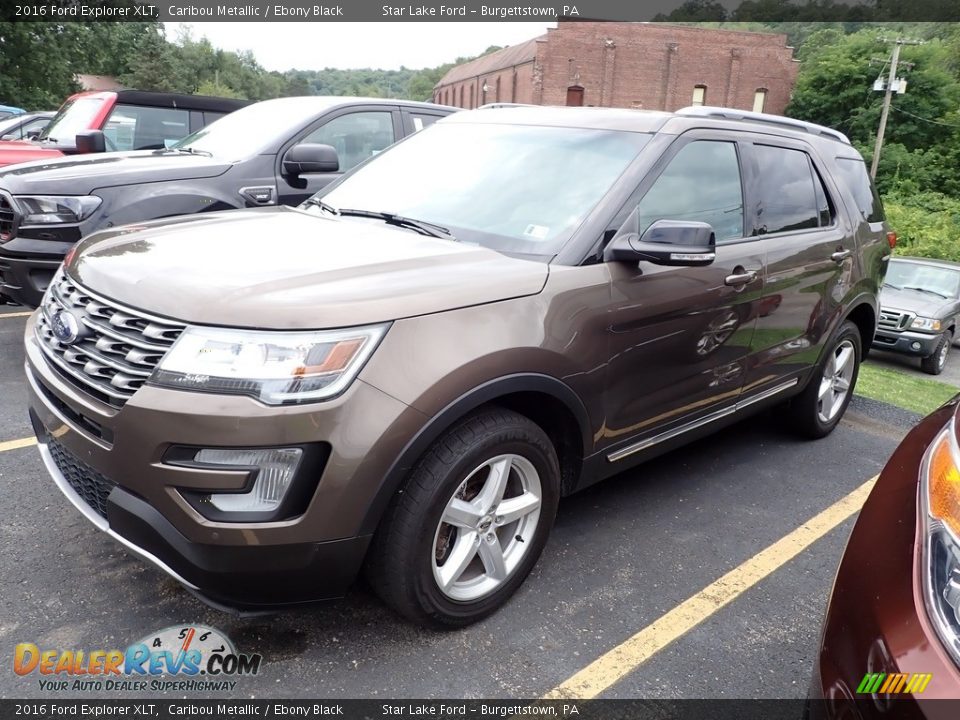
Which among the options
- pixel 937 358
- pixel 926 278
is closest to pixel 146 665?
pixel 937 358

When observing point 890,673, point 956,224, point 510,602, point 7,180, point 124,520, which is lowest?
point 956,224

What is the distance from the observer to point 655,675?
2410mm

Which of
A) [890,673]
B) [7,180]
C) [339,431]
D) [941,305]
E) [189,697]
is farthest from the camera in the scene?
[941,305]

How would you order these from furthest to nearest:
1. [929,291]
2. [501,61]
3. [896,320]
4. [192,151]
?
[501,61], [929,291], [896,320], [192,151]

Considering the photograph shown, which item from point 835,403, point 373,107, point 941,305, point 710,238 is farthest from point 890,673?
point 941,305

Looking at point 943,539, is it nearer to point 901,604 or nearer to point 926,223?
point 901,604

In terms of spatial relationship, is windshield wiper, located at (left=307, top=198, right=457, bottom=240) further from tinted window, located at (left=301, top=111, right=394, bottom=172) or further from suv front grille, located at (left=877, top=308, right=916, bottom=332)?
suv front grille, located at (left=877, top=308, right=916, bottom=332)

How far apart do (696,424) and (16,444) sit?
11.3 feet

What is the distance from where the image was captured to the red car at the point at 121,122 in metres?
7.65

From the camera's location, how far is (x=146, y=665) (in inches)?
90.5

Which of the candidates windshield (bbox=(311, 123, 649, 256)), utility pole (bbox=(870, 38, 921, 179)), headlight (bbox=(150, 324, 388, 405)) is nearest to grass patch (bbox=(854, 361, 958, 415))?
windshield (bbox=(311, 123, 649, 256))

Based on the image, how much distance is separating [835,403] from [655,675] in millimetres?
3069

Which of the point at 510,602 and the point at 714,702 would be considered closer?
the point at 714,702

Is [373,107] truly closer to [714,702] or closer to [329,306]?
[329,306]
